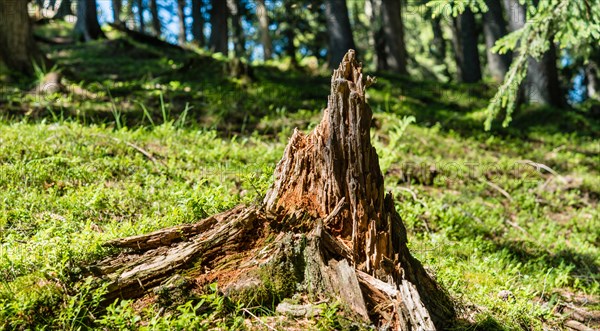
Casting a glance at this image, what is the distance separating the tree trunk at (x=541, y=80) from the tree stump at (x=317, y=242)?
32.5ft

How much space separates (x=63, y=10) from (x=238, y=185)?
1967 cm

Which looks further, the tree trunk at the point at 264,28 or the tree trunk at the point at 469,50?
the tree trunk at the point at 264,28

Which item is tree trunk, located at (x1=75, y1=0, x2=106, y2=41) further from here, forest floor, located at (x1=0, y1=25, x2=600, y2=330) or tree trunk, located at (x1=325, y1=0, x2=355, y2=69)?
tree trunk, located at (x1=325, y1=0, x2=355, y2=69)

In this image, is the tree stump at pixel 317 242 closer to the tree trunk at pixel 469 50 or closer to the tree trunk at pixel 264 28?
the tree trunk at pixel 469 50

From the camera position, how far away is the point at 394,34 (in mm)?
16375

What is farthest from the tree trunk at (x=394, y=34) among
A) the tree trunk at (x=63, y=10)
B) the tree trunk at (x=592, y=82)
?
the tree trunk at (x=63, y=10)

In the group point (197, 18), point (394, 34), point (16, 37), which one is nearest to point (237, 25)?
point (197, 18)

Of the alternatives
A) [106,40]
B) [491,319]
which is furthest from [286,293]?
[106,40]

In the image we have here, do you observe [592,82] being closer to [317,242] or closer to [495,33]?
[495,33]

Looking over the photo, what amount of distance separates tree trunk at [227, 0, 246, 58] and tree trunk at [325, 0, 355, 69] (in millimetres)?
9645

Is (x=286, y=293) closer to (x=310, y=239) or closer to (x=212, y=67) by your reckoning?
(x=310, y=239)

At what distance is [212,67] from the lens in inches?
468

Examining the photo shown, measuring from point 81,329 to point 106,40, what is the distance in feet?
44.6

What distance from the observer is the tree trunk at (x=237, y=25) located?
2364 centimetres
